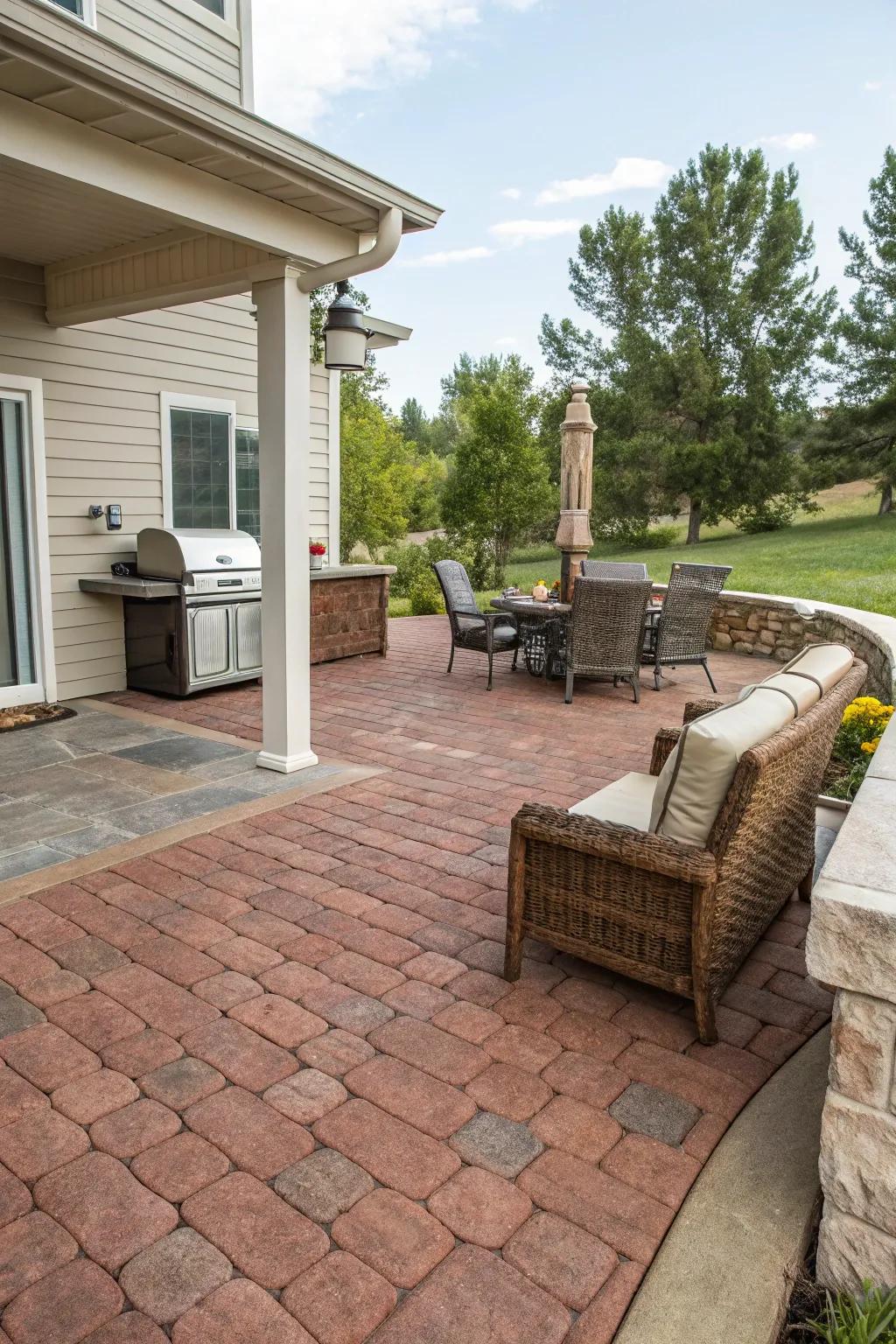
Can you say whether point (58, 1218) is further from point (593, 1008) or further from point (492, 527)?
point (492, 527)

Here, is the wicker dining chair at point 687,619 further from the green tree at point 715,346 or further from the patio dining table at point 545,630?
the green tree at point 715,346

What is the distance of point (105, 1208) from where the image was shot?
169 cm

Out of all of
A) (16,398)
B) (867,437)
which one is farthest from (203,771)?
(867,437)

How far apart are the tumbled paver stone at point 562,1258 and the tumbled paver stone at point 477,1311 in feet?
0.08

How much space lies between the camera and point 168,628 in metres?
5.92

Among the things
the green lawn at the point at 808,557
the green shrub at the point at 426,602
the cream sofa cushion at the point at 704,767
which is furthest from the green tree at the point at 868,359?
the cream sofa cushion at the point at 704,767

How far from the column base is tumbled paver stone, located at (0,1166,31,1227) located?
8.72ft

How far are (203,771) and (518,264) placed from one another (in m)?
36.3

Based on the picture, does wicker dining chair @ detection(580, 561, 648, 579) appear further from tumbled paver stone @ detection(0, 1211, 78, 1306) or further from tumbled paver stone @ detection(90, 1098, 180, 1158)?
tumbled paver stone @ detection(0, 1211, 78, 1306)

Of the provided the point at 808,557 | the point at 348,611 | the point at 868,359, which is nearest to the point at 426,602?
the point at 348,611

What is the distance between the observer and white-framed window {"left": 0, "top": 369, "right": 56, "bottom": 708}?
5.47 metres

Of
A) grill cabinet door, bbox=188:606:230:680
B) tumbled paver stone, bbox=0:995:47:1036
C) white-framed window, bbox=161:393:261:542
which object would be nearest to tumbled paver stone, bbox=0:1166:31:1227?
tumbled paver stone, bbox=0:995:47:1036

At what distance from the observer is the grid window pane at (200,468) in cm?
644

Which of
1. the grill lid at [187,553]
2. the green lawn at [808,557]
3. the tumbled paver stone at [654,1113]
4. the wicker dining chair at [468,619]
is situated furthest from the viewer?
the green lawn at [808,557]
